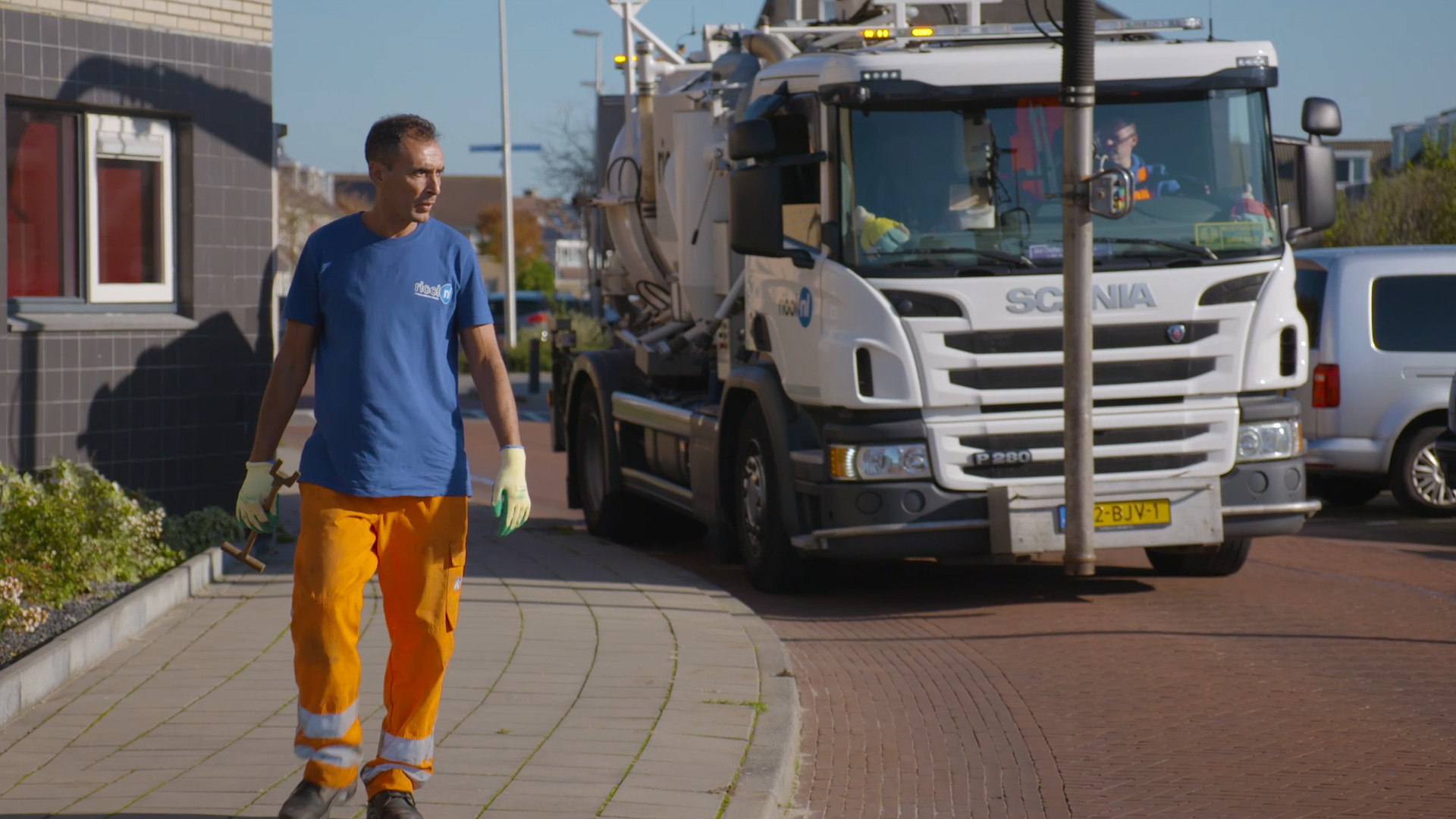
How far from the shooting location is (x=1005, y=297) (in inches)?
353

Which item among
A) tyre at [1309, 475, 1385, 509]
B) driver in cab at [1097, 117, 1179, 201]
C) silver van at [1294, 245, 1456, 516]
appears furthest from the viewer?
tyre at [1309, 475, 1385, 509]

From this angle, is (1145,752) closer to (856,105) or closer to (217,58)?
(856,105)

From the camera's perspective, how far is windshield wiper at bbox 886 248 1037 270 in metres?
9.00

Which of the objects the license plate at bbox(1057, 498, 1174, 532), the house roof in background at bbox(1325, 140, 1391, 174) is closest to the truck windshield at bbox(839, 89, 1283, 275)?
the license plate at bbox(1057, 498, 1174, 532)

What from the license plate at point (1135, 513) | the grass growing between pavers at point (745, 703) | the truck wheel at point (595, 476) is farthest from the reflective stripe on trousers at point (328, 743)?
the truck wheel at point (595, 476)

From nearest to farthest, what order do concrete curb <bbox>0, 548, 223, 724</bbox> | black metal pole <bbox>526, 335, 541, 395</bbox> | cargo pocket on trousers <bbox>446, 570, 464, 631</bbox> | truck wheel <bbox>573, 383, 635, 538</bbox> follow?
cargo pocket on trousers <bbox>446, 570, 464, 631</bbox>
concrete curb <bbox>0, 548, 223, 724</bbox>
truck wheel <bbox>573, 383, 635, 538</bbox>
black metal pole <bbox>526, 335, 541, 395</bbox>

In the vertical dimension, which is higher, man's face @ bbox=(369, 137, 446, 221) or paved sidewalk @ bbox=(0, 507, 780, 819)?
man's face @ bbox=(369, 137, 446, 221)

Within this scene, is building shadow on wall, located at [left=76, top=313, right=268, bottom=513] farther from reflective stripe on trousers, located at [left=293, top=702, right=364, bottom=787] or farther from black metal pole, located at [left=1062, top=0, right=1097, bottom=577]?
reflective stripe on trousers, located at [left=293, top=702, right=364, bottom=787]

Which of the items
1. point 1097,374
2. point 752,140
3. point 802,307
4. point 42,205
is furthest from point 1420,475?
point 42,205

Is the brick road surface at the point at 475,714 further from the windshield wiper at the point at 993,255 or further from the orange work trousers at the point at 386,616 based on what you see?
the windshield wiper at the point at 993,255

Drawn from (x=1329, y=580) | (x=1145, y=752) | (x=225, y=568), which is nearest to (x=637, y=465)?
(x=225, y=568)

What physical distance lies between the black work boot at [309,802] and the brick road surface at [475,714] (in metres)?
0.26

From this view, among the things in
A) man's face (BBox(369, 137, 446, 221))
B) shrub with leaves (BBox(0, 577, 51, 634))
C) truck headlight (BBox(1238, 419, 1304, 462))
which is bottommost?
shrub with leaves (BBox(0, 577, 51, 634))

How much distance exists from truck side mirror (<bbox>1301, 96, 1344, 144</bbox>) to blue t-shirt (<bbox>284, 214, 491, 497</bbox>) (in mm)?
6117
